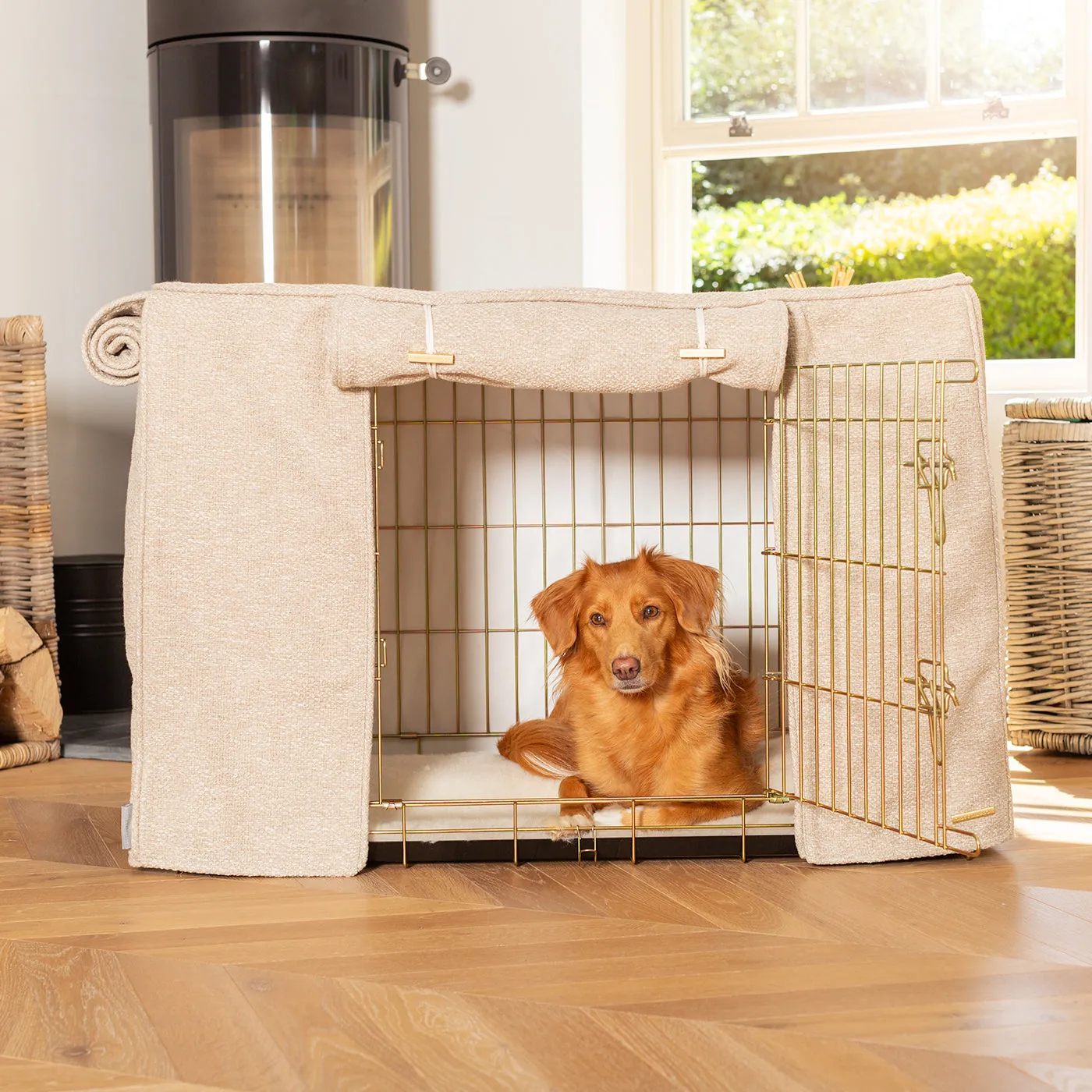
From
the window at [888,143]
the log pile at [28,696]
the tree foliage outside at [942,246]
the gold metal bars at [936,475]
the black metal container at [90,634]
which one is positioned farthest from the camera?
the tree foliage outside at [942,246]

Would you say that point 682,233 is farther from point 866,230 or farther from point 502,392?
point 502,392

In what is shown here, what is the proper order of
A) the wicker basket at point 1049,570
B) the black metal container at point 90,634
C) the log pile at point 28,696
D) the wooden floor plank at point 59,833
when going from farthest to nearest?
1. the black metal container at point 90,634
2. the log pile at point 28,696
3. the wicker basket at point 1049,570
4. the wooden floor plank at point 59,833

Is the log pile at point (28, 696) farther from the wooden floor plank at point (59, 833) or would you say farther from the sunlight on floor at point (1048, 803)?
the sunlight on floor at point (1048, 803)

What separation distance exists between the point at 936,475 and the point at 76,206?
2735mm

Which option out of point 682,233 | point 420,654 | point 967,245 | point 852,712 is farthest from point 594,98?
point 852,712

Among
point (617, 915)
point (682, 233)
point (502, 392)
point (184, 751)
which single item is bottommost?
point (617, 915)

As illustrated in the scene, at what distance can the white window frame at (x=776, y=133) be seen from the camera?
3.59 m

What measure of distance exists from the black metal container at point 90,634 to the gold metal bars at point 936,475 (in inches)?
88.1

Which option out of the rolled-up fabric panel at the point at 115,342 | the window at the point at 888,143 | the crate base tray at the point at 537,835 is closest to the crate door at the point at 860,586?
the crate base tray at the point at 537,835

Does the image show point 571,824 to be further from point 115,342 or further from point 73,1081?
point 115,342

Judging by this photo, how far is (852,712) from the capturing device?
2.15 m

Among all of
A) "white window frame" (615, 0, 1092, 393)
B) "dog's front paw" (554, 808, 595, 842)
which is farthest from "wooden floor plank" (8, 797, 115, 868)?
"white window frame" (615, 0, 1092, 393)

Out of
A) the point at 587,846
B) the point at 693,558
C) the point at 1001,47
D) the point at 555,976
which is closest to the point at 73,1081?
the point at 555,976

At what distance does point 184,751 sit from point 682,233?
2528mm
